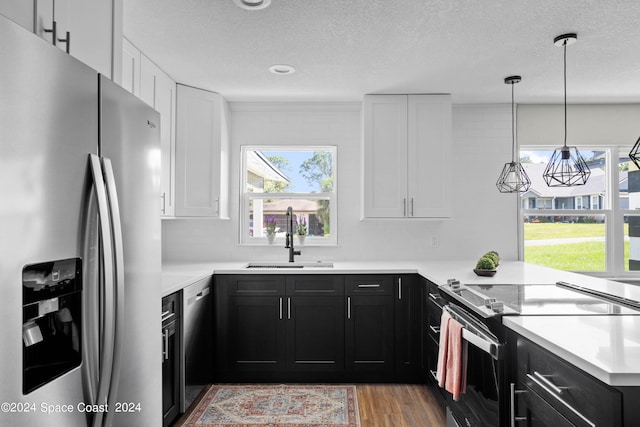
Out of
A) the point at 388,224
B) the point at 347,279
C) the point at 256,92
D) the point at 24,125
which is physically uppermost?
the point at 256,92

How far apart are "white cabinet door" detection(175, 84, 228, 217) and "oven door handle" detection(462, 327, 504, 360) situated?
236 cm

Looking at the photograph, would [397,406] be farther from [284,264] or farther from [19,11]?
[19,11]

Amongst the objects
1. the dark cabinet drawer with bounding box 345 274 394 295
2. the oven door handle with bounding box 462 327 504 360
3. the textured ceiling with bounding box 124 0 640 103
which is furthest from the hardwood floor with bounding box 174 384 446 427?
the textured ceiling with bounding box 124 0 640 103

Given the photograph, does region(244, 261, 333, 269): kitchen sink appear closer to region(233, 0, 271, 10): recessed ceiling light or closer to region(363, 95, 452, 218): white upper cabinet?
region(363, 95, 452, 218): white upper cabinet

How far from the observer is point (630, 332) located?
1498 mm

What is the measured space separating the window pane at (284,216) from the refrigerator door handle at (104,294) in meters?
2.89

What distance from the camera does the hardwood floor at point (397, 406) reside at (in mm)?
2721

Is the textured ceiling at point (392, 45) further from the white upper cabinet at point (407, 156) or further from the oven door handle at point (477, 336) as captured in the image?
the oven door handle at point (477, 336)

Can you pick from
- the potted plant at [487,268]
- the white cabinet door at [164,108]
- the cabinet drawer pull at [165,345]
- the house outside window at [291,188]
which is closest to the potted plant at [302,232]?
the house outside window at [291,188]

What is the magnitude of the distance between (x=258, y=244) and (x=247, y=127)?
1.09m

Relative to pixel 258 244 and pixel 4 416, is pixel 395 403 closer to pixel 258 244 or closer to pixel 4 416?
pixel 258 244

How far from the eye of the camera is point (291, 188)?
164 inches

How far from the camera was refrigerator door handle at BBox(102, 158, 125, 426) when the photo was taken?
4.13 ft

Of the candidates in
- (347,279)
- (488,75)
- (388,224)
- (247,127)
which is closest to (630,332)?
(347,279)
